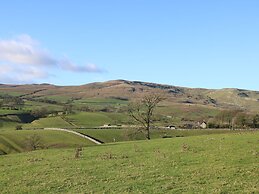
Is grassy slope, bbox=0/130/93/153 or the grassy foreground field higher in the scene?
the grassy foreground field

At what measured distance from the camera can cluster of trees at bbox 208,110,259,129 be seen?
4380 inches

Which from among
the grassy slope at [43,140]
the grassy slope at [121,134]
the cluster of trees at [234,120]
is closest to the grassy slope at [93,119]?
the grassy slope at [121,134]

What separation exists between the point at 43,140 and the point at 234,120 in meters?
60.7

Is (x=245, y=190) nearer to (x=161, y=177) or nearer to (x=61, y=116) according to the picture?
(x=161, y=177)

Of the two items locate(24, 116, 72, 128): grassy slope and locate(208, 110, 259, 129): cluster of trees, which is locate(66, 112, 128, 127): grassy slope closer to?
locate(24, 116, 72, 128): grassy slope

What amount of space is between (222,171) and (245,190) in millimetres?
4373

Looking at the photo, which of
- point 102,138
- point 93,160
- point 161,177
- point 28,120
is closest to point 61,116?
point 28,120

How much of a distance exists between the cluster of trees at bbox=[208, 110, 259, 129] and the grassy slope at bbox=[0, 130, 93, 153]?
49.8 metres

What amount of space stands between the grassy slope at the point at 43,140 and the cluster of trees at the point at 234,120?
49.8 metres

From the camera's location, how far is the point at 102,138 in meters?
103

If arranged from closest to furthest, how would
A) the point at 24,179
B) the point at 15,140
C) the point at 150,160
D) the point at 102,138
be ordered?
the point at 24,179
the point at 150,160
the point at 15,140
the point at 102,138

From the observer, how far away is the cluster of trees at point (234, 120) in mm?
111244

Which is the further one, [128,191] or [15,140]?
[15,140]

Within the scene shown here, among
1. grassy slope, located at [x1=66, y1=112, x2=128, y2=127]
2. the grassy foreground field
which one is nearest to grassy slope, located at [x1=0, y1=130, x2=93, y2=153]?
grassy slope, located at [x1=66, y1=112, x2=128, y2=127]
